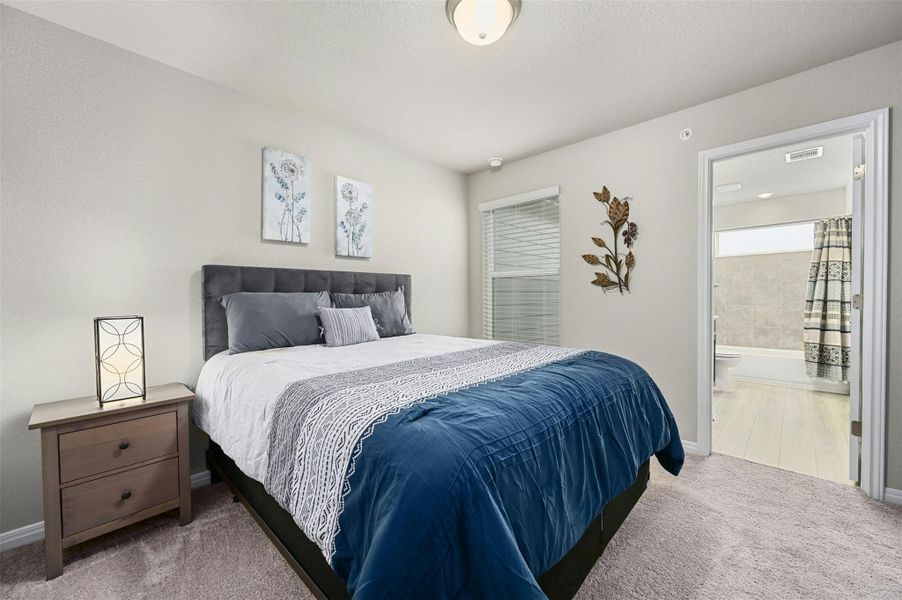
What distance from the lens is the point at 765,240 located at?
17.5 feet

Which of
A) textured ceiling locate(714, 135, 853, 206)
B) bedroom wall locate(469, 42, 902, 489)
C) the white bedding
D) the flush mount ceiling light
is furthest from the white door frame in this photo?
the white bedding

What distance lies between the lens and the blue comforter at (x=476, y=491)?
79cm

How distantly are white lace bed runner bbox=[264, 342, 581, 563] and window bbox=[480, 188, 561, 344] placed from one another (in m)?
2.07

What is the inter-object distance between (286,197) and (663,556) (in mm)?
3055

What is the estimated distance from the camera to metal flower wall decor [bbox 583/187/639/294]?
305 cm

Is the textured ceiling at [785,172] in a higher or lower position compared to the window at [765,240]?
higher

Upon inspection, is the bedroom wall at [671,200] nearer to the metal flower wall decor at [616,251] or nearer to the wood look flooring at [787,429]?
the metal flower wall decor at [616,251]

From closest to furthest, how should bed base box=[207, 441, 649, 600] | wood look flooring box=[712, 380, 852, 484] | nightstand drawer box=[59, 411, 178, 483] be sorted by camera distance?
bed base box=[207, 441, 649, 600]
nightstand drawer box=[59, 411, 178, 483]
wood look flooring box=[712, 380, 852, 484]

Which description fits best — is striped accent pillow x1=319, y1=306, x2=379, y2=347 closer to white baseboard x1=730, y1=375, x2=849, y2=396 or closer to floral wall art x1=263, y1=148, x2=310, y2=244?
Answer: floral wall art x1=263, y1=148, x2=310, y2=244

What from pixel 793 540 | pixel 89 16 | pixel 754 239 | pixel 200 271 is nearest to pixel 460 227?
pixel 200 271

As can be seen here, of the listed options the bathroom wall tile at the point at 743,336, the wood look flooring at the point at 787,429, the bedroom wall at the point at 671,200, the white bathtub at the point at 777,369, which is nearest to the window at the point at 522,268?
the bedroom wall at the point at 671,200

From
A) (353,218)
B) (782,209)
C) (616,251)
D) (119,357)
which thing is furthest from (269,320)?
(782,209)

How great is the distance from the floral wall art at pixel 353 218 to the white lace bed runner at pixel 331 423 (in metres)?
1.68

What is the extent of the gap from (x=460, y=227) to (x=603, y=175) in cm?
162
